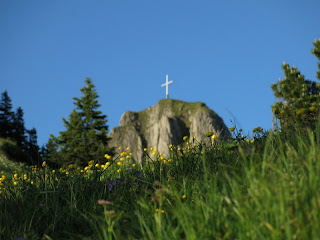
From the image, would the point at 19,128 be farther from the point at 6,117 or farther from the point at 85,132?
the point at 85,132

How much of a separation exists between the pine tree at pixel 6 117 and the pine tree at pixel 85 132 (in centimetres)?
1262

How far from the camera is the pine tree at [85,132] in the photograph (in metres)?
32.2

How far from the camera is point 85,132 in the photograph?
3538cm

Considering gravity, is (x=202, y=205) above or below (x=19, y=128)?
below

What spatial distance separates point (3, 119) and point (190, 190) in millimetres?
49573

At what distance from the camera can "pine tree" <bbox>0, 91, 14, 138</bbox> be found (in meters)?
45.6

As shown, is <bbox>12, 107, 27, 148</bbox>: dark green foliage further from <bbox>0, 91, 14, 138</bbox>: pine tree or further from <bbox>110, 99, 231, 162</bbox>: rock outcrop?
<bbox>110, 99, 231, 162</bbox>: rock outcrop

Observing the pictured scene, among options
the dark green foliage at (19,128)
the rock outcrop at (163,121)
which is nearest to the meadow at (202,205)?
the dark green foliage at (19,128)

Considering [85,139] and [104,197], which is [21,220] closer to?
[104,197]

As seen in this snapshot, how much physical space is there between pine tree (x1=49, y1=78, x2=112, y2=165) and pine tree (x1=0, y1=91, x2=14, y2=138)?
12.6m

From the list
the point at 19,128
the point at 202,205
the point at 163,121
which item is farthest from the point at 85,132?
the point at 163,121

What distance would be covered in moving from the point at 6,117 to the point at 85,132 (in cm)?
1929

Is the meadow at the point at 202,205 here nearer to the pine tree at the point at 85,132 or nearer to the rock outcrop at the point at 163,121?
the pine tree at the point at 85,132

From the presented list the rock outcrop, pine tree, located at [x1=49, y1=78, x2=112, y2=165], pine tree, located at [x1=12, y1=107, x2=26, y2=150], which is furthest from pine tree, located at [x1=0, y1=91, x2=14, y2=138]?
the rock outcrop
